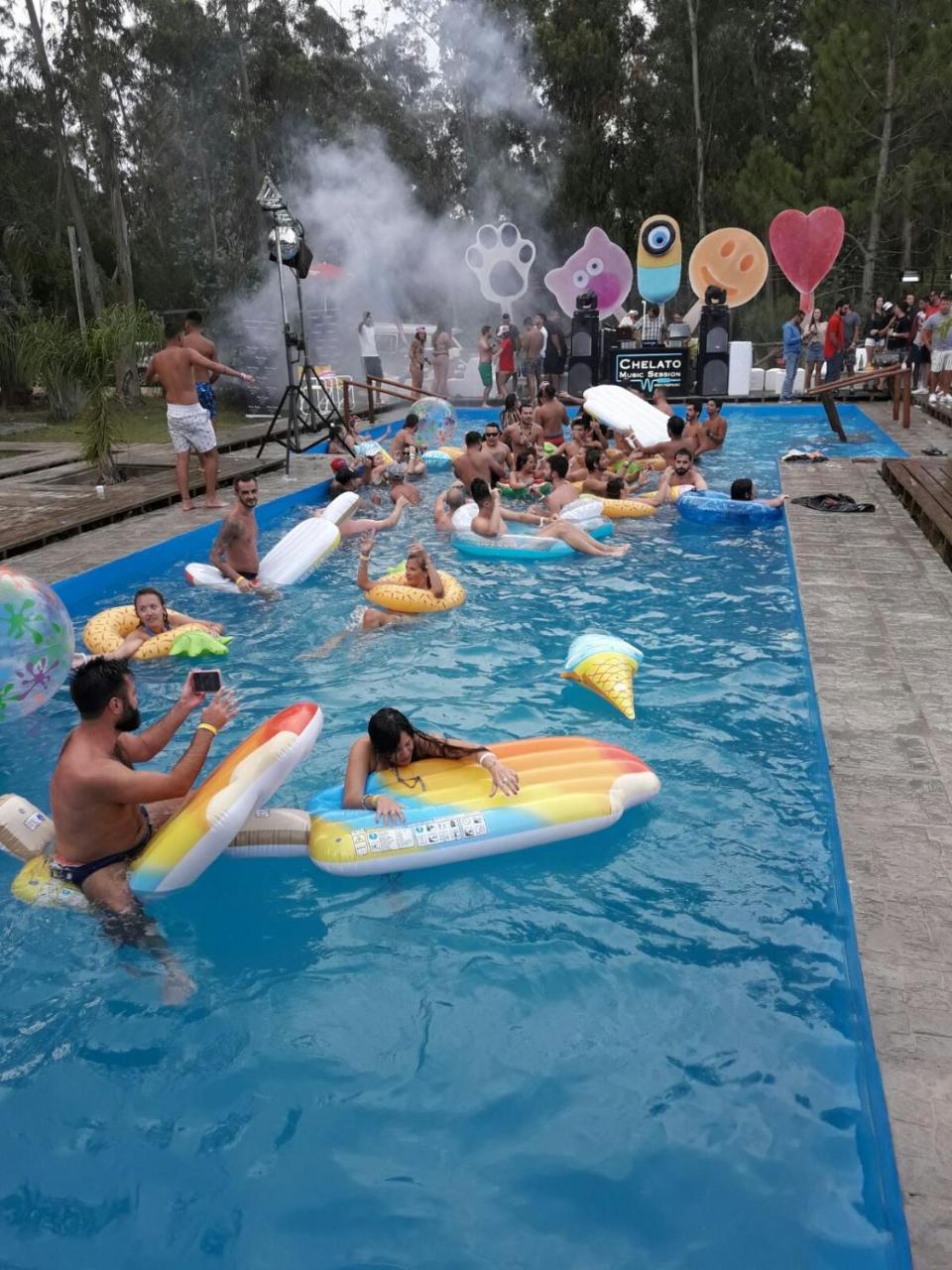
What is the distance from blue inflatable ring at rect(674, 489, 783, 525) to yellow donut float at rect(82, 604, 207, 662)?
499 cm

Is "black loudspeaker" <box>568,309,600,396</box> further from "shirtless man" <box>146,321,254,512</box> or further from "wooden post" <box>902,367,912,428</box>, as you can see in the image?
"shirtless man" <box>146,321,254,512</box>

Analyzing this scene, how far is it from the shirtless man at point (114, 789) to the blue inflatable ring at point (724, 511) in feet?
22.0

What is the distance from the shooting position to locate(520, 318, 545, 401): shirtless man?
17.9 m

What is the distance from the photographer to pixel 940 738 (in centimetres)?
421

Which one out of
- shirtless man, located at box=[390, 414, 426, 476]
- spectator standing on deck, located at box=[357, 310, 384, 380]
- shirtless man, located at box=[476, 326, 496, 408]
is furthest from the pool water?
spectator standing on deck, located at box=[357, 310, 384, 380]

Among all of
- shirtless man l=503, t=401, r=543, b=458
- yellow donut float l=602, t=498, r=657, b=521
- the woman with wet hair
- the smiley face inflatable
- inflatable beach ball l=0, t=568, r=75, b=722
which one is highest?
the smiley face inflatable

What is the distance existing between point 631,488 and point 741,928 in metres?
7.80

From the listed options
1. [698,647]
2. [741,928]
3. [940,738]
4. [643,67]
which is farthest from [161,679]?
[643,67]

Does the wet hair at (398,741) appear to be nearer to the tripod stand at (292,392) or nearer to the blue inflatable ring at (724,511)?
the blue inflatable ring at (724,511)

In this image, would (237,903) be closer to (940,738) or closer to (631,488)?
(940,738)

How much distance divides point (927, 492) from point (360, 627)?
16.4ft

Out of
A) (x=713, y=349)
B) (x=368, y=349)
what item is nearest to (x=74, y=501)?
(x=368, y=349)

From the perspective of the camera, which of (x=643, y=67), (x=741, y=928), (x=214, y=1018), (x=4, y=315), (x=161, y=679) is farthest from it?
(x=643, y=67)

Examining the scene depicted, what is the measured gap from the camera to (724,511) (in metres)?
9.16
